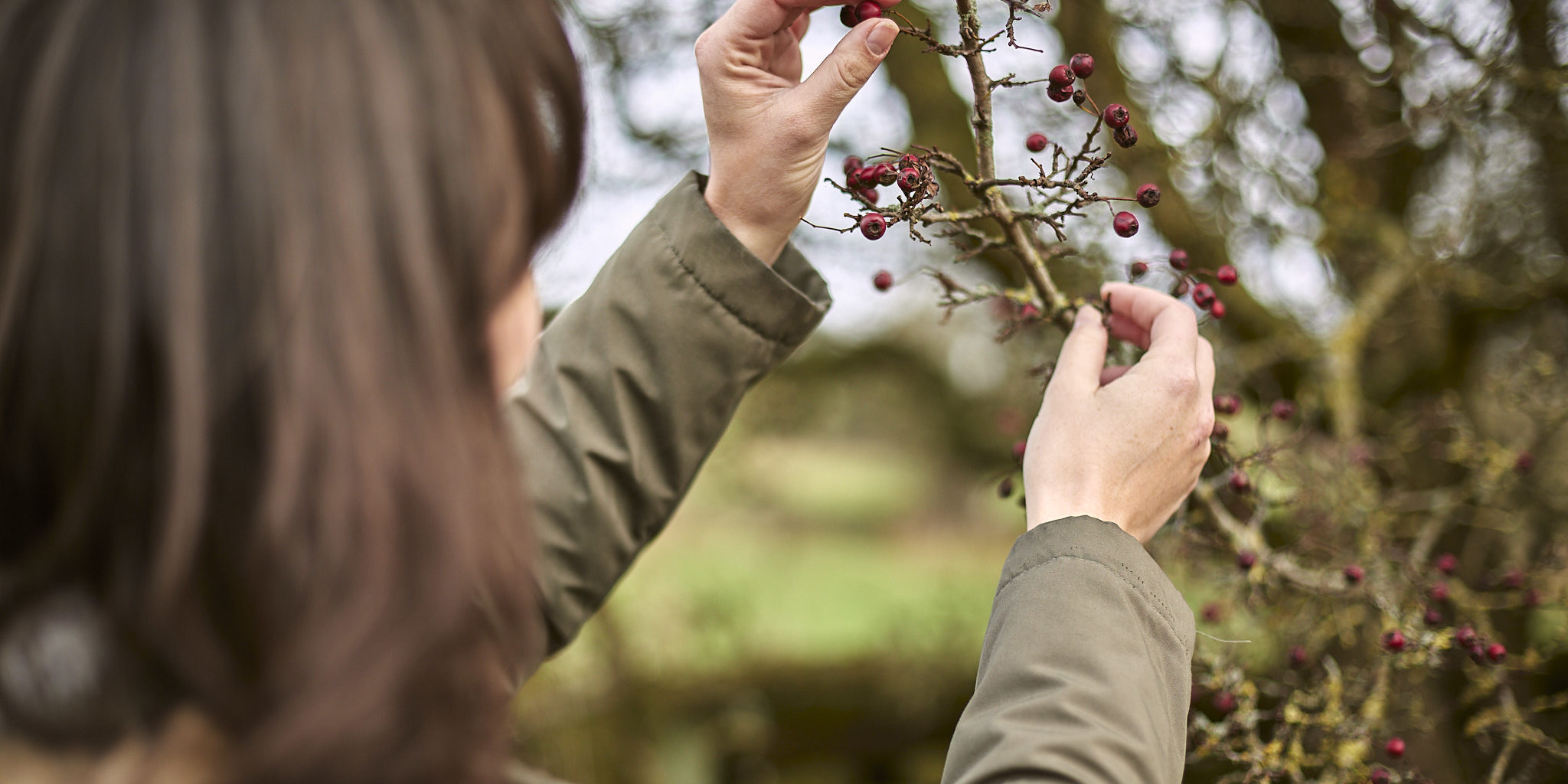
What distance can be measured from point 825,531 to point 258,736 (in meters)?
7.23

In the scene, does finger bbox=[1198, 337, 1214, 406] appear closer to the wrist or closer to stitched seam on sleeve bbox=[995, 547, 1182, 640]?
stitched seam on sleeve bbox=[995, 547, 1182, 640]

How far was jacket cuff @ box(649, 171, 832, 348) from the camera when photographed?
4.75 ft

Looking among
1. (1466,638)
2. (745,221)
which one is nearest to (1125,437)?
(745,221)

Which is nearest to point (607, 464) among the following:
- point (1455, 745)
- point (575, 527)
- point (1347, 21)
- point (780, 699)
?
point (575, 527)

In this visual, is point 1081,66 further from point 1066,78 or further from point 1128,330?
point 1128,330

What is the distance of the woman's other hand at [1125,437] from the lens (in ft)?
4.00

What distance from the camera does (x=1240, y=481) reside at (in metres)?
1.54

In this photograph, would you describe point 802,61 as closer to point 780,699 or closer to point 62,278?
point 62,278

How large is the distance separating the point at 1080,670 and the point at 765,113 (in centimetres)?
89

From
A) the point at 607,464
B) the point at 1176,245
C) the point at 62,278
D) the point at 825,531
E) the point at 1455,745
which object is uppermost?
the point at 62,278

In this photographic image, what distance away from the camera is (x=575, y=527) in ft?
4.99

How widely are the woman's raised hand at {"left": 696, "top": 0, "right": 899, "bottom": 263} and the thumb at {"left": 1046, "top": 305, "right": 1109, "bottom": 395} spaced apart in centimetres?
46

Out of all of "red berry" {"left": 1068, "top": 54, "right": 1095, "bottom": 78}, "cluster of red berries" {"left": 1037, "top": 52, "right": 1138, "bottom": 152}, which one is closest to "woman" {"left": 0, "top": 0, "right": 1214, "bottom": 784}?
"cluster of red berries" {"left": 1037, "top": 52, "right": 1138, "bottom": 152}

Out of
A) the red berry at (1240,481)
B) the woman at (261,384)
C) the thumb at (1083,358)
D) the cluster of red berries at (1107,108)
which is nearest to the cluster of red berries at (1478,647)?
the red berry at (1240,481)
